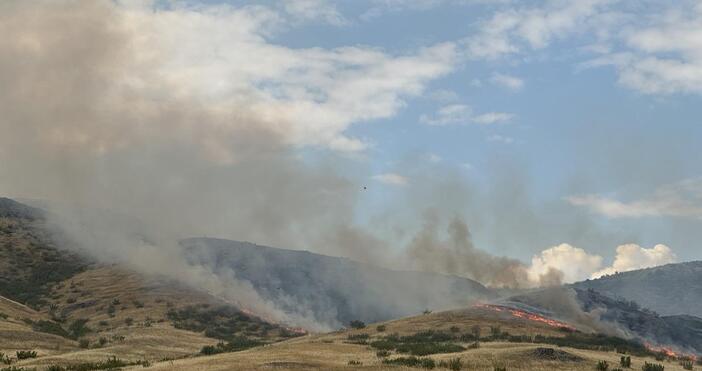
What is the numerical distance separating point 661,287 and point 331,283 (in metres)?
72.2

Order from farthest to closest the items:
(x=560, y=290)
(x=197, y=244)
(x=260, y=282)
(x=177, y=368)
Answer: (x=197, y=244) → (x=260, y=282) → (x=560, y=290) → (x=177, y=368)

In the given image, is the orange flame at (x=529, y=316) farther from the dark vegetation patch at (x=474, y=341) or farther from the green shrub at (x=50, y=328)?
the green shrub at (x=50, y=328)

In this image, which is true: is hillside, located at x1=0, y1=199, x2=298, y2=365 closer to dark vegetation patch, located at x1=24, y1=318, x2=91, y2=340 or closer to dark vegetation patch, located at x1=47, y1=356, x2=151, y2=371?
dark vegetation patch, located at x1=24, y1=318, x2=91, y2=340

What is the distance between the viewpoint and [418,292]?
383 ft

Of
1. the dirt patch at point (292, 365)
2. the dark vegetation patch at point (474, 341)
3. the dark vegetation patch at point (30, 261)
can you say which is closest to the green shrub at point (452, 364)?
the dirt patch at point (292, 365)

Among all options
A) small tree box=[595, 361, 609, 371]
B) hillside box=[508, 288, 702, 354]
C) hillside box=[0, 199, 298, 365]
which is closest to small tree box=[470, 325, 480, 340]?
hillside box=[508, 288, 702, 354]

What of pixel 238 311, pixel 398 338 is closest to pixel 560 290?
pixel 398 338

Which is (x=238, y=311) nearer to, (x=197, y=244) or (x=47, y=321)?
(x=47, y=321)

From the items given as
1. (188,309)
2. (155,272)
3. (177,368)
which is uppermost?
(155,272)

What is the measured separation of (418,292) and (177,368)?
290 ft

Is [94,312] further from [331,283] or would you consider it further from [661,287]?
[661,287]

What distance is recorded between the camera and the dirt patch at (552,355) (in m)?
34.0

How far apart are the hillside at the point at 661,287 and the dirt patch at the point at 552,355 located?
327 ft

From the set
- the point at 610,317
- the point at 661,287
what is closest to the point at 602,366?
the point at 610,317
